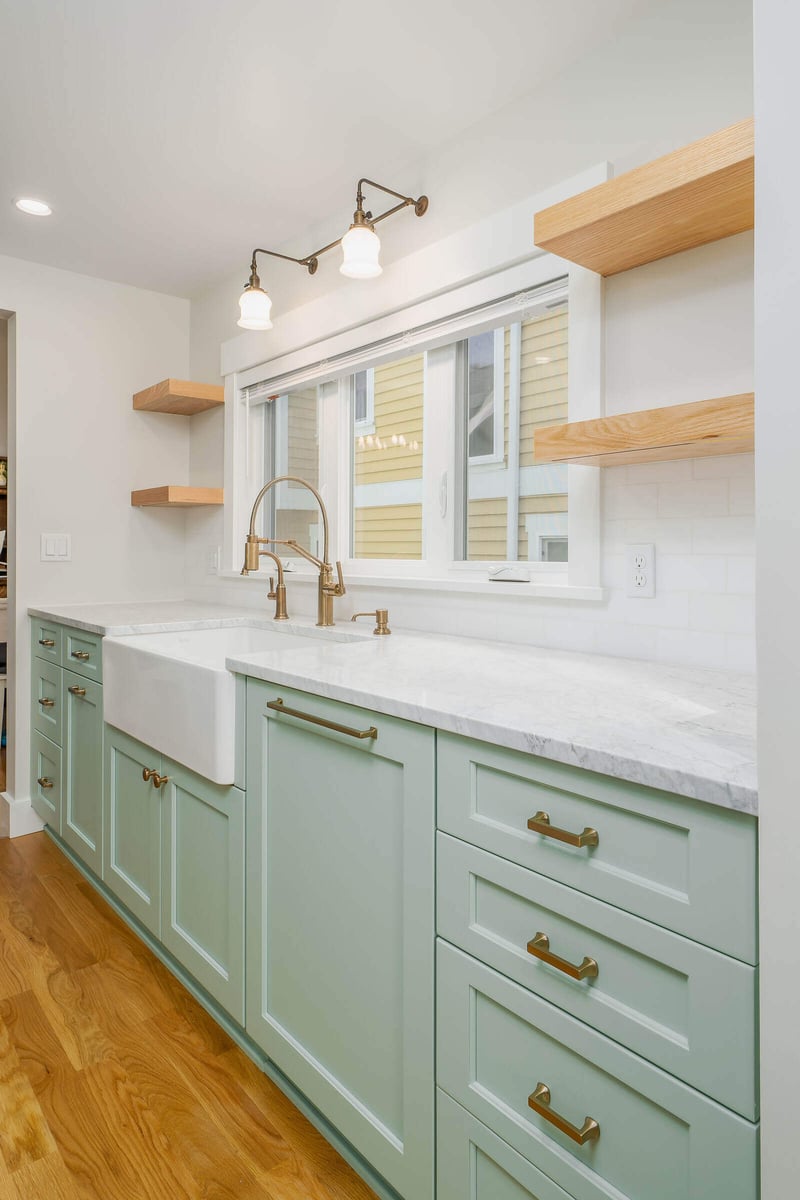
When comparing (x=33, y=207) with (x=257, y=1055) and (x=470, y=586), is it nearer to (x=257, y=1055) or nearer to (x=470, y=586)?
(x=470, y=586)

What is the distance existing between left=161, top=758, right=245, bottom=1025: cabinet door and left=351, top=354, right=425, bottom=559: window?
43.4 inches

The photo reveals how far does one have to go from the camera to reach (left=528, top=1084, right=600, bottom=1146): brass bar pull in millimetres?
893

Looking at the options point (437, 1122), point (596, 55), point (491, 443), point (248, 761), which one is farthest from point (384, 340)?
point (437, 1122)

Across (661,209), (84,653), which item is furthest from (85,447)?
(661,209)

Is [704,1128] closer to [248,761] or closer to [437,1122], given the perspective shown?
[437,1122]

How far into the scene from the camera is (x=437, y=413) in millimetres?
2281

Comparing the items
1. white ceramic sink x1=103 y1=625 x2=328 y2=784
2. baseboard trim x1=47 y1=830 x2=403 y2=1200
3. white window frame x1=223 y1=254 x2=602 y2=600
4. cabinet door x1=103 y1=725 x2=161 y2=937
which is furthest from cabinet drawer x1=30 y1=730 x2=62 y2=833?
white window frame x1=223 y1=254 x2=602 y2=600

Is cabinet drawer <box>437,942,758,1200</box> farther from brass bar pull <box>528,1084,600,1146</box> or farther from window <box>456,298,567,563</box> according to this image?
window <box>456,298,567,563</box>

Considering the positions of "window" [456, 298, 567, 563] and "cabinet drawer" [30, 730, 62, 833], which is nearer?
"window" [456, 298, 567, 563]

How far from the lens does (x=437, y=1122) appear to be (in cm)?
111

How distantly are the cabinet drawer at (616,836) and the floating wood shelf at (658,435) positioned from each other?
2.23 feet

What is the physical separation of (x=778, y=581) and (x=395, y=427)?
194 centimetres

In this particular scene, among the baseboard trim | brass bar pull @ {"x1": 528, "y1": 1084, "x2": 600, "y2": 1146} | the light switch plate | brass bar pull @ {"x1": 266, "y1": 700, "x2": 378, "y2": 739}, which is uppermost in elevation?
the light switch plate

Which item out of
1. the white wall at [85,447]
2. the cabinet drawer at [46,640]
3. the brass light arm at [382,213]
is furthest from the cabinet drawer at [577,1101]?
the white wall at [85,447]
